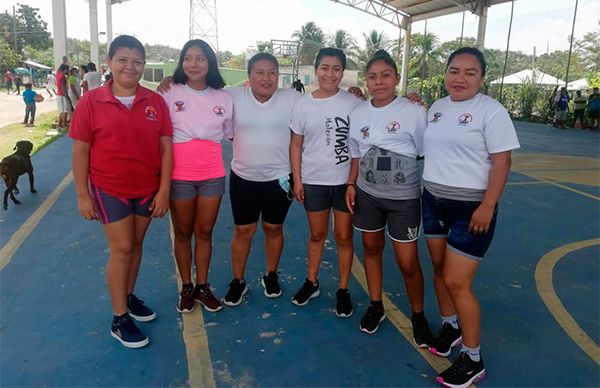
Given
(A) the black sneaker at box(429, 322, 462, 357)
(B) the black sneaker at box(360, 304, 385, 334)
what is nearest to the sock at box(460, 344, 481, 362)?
(A) the black sneaker at box(429, 322, 462, 357)

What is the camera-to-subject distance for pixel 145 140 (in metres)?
2.67

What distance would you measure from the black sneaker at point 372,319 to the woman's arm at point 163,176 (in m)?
1.52

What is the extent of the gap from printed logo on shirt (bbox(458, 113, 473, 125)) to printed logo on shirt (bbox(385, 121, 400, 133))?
0.42 m

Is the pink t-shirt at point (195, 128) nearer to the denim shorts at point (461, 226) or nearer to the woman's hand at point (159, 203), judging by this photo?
the woman's hand at point (159, 203)

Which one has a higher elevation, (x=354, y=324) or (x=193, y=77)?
(x=193, y=77)

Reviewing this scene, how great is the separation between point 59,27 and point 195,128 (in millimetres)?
12642

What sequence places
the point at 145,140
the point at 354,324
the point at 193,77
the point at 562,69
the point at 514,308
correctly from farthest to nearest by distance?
the point at 562,69 < the point at 514,308 < the point at 354,324 < the point at 193,77 < the point at 145,140

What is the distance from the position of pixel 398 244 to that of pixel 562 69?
42.0 m

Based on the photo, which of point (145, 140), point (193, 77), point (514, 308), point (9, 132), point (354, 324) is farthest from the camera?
point (9, 132)

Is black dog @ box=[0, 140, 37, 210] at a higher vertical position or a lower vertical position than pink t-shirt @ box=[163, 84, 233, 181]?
lower

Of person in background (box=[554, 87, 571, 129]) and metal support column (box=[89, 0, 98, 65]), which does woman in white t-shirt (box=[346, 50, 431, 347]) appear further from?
metal support column (box=[89, 0, 98, 65])

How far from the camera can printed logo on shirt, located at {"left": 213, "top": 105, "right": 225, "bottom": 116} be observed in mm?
2981

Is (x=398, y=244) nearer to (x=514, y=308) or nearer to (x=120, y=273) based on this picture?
(x=514, y=308)

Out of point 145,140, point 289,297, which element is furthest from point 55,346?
point 289,297
